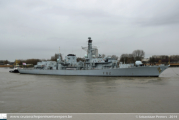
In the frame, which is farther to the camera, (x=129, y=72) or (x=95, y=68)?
(x=95, y=68)

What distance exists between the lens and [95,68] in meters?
34.4

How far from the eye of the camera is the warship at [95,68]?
2986 cm

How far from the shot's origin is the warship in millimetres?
29859

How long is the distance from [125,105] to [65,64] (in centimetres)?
2935

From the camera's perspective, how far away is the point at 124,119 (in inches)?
333

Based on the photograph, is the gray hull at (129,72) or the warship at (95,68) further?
the warship at (95,68)

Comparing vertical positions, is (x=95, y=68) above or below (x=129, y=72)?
above

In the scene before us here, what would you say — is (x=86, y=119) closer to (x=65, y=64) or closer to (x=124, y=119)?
(x=124, y=119)

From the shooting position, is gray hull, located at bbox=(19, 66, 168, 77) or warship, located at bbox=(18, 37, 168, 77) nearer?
gray hull, located at bbox=(19, 66, 168, 77)

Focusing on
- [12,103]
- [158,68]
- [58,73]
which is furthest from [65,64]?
[12,103]

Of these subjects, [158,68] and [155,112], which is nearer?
[155,112]

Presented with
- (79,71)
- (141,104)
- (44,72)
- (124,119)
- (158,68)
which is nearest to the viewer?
(124,119)

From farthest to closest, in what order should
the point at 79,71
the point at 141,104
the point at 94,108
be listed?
the point at 79,71, the point at 141,104, the point at 94,108

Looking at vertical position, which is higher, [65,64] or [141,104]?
[65,64]
